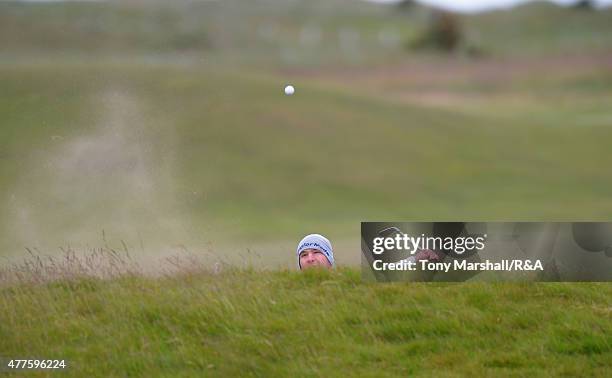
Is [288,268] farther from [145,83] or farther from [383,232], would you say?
[145,83]

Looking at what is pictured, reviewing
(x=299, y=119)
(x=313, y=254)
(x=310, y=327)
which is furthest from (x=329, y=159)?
(x=310, y=327)

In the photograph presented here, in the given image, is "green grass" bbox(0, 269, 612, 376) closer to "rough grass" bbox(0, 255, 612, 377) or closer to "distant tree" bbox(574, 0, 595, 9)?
"rough grass" bbox(0, 255, 612, 377)

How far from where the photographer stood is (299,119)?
177 ft

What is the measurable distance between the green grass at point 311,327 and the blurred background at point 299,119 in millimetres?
8693


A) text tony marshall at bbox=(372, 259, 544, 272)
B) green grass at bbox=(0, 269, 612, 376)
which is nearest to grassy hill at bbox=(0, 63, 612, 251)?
green grass at bbox=(0, 269, 612, 376)

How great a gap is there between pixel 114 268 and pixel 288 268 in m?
1.30

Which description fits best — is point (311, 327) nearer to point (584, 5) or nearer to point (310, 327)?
point (310, 327)

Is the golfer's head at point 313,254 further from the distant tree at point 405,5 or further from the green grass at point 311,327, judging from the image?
the distant tree at point 405,5

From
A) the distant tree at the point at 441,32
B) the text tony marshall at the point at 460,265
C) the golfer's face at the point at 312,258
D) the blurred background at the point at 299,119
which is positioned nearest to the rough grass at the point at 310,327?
the text tony marshall at the point at 460,265

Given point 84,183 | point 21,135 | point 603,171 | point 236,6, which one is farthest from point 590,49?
point 21,135

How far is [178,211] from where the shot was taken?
1631 centimetres

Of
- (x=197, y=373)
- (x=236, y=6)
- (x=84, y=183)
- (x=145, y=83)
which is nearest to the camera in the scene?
(x=197, y=373)

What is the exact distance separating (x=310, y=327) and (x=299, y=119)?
4803cm

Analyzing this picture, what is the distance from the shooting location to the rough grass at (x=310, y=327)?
5.72 meters
